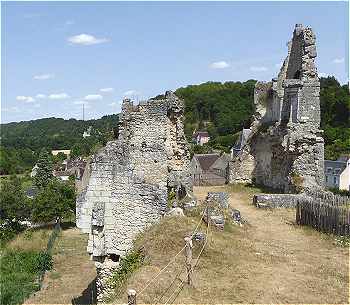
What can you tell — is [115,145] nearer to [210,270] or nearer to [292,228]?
[210,270]

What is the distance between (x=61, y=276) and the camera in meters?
22.8

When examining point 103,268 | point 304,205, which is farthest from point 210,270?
point 304,205

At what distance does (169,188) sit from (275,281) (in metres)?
5.80

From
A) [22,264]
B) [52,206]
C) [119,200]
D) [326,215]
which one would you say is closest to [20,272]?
[22,264]

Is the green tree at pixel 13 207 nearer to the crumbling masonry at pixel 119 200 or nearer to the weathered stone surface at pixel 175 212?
the crumbling masonry at pixel 119 200

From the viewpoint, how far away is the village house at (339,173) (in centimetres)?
4775

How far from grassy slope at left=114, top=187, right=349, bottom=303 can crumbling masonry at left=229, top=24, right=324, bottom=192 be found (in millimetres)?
5753

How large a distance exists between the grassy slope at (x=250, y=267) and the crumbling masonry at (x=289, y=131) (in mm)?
5753

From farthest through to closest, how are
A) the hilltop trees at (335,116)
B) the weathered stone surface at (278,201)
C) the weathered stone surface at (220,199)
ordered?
the hilltop trees at (335,116)
the weathered stone surface at (278,201)
the weathered stone surface at (220,199)

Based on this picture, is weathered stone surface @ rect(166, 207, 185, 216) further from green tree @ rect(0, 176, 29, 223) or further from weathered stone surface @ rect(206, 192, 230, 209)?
green tree @ rect(0, 176, 29, 223)

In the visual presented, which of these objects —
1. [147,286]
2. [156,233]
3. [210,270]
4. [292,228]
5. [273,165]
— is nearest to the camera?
[147,286]

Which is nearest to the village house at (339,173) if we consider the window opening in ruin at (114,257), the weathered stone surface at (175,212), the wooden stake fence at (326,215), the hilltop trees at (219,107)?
the wooden stake fence at (326,215)

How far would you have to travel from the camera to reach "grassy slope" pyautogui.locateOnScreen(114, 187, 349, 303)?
877 centimetres

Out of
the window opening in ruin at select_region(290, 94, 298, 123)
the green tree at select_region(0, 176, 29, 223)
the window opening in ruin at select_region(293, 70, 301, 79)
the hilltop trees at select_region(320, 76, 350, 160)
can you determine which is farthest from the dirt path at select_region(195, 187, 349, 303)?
the hilltop trees at select_region(320, 76, 350, 160)
